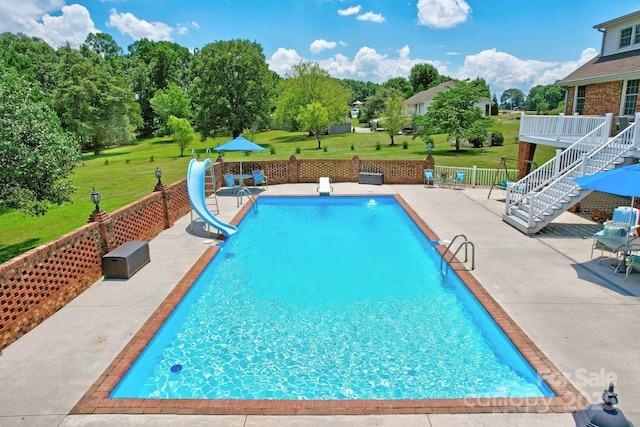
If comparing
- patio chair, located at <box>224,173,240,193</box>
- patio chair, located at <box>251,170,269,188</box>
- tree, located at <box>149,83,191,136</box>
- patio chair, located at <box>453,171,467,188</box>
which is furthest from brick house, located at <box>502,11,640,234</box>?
tree, located at <box>149,83,191,136</box>

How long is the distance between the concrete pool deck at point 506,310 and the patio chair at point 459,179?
6.40 metres

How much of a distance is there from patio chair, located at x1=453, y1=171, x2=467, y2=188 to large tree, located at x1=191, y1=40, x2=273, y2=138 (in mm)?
28295

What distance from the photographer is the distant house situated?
1404 cm

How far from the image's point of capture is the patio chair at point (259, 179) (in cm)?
1905

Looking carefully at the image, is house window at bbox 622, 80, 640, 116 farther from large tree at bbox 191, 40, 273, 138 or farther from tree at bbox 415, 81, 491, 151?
large tree at bbox 191, 40, 273, 138

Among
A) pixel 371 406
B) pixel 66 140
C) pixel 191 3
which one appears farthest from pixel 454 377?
pixel 191 3

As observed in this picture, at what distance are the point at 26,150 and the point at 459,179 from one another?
15.5m

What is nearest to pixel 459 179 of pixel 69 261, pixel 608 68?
pixel 608 68

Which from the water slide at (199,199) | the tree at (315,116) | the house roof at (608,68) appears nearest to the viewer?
the water slide at (199,199)

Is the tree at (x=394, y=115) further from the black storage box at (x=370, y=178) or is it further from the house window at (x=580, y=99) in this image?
the house window at (x=580, y=99)

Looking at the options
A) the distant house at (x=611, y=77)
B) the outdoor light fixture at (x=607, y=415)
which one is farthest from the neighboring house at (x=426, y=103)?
the outdoor light fixture at (x=607, y=415)

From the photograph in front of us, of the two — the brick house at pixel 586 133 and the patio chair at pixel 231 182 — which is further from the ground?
the brick house at pixel 586 133

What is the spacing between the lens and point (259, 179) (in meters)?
19.2

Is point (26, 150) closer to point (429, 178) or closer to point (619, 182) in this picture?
point (619, 182)
